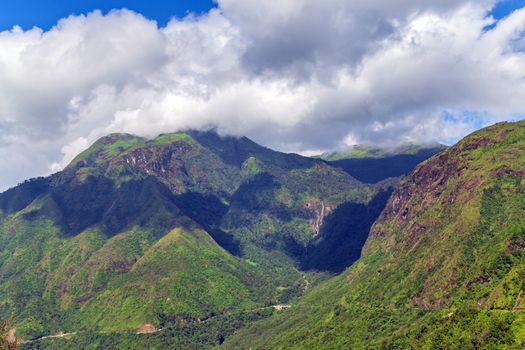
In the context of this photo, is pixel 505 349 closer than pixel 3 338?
No

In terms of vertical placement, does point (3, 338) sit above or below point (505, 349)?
above
